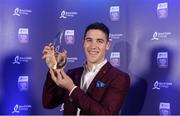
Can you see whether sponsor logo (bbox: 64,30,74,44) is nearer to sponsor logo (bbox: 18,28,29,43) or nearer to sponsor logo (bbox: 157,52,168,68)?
sponsor logo (bbox: 18,28,29,43)

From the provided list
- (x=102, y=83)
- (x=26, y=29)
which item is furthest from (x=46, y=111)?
(x=102, y=83)

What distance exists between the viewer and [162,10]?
294cm

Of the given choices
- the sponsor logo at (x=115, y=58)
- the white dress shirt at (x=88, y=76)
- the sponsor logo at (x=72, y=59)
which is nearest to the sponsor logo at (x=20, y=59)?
the sponsor logo at (x=72, y=59)

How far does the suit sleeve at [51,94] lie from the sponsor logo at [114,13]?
116 centimetres

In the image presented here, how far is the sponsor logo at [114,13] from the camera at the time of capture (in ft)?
10.3

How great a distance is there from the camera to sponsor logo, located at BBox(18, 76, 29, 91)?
320 centimetres

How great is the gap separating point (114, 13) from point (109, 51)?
0.34 m

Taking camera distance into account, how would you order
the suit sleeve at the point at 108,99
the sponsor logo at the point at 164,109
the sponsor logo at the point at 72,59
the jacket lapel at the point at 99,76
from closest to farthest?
the suit sleeve at the point at 108,99 < the jacket lapel at the point at 99,76 < the sponsor logo at the point at 164,109 < the sponsor logo at the point at 72,59

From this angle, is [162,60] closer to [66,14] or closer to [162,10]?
[162,10]

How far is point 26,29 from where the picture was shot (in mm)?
3236

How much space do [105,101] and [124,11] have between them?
4.38 feet

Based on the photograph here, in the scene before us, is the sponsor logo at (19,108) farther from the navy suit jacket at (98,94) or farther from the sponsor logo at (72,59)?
the navy suit jacket at (98,94)

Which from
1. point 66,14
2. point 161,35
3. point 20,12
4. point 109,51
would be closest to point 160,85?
point 161,35

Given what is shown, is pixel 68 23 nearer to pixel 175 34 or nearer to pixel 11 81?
pixel 11 81
